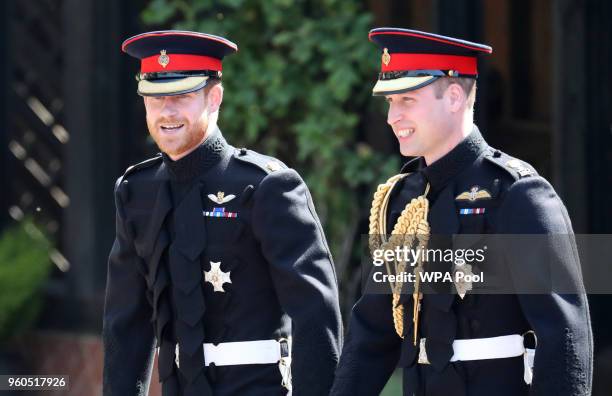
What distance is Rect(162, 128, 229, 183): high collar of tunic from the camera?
15.4 ft

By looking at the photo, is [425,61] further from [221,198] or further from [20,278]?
[20,278]

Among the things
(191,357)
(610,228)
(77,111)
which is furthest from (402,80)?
(77,111)

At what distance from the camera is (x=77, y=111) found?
8.78 meters

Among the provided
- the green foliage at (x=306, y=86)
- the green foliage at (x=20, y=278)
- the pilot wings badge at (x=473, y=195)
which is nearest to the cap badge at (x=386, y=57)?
the pilot wings badge at (x=473, y=195)

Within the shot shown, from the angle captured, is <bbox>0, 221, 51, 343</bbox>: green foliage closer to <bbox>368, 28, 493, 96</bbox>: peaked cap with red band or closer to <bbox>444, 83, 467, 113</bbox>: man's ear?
<bbox>368, 28, 493, 96</bbox>: peaked cap with red band

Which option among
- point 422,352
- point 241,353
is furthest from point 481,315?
point 241,353

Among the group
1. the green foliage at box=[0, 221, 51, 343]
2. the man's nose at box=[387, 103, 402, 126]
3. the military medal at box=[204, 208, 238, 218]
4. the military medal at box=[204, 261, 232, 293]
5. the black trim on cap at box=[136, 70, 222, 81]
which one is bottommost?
the green foliage at box=[0, 221, 51, 343]

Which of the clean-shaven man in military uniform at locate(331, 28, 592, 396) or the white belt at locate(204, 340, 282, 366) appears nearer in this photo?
the clean-shaven man in military uniform at locate(331, 28, 592, 396)

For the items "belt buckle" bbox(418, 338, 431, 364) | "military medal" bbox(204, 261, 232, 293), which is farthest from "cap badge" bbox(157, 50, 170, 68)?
"belt buckle" bbox(418, 338, 431, 364)

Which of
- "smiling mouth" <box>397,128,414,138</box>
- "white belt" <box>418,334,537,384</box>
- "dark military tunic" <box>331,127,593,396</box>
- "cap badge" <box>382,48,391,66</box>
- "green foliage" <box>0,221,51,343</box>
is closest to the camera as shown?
"dark military tunic" <box>331,127,593,396</box>

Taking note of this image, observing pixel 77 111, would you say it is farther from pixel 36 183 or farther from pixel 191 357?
pixel 191 357

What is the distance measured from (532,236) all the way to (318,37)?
3.94 metres

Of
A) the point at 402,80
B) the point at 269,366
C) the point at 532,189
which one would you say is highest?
the point at 402,80

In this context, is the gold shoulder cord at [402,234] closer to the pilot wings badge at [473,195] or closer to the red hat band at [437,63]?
the pilot wings badge at [473,195]
